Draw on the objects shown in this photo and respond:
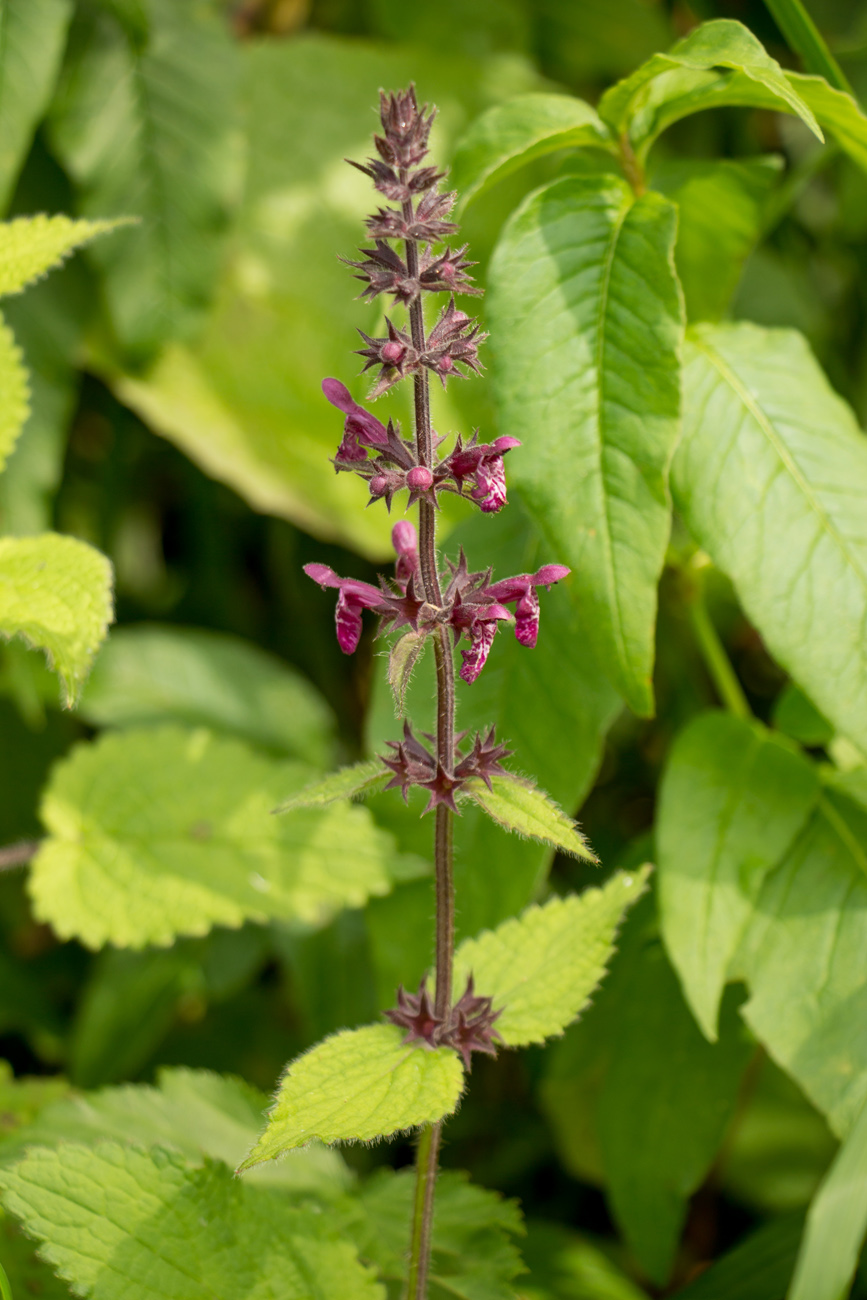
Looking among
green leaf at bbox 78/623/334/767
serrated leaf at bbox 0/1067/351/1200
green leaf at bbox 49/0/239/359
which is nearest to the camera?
serrated leaf at bbox 0/1067/351/1200

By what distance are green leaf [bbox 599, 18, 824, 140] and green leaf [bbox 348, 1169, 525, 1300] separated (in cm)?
86

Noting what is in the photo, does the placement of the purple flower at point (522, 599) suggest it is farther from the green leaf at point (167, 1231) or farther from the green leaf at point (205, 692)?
the green leaf at point (205, 692)

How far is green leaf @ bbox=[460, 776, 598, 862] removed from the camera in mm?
650

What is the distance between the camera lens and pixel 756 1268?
1.04 metres

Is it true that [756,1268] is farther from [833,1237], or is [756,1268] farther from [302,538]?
[302,538]

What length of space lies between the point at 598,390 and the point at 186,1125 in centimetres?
73

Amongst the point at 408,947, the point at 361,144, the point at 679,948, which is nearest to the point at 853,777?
the point at 679,948

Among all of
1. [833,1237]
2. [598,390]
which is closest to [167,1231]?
[833,1237]

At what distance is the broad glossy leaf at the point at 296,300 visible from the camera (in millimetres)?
1422

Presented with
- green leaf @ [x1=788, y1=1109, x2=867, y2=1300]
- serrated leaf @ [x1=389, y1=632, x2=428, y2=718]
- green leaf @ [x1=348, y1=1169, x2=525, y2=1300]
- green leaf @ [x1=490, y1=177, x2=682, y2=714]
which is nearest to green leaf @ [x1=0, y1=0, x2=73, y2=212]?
green leaf @ [x1=490, y1=177, x2=682, y2=714]

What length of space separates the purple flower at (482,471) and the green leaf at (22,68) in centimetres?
79

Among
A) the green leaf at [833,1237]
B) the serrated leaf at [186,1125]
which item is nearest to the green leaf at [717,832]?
the green leaf at [833,1237]

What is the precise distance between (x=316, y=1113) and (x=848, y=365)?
152 centimetres

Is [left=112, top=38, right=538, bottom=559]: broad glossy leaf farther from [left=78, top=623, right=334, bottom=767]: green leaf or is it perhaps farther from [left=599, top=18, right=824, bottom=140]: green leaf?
[left=599, top=18, right=824, bottom=140]: green leaf
